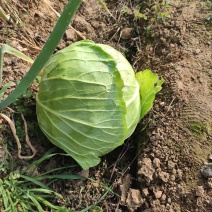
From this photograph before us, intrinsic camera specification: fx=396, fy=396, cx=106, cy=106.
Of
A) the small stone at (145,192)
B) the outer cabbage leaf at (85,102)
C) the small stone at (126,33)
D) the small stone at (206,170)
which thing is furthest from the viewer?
the small stone at (126,33)

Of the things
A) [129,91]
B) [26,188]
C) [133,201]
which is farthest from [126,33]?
[26,188]

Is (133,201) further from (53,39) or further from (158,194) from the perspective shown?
(53,39)

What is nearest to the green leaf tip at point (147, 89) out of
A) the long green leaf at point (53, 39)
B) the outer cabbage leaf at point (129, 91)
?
the outer cabbage leaf at point (129, 91)

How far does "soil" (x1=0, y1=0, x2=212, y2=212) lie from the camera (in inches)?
94.6

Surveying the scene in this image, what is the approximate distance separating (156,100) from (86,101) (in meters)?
0.69

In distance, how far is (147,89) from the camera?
2520 mm

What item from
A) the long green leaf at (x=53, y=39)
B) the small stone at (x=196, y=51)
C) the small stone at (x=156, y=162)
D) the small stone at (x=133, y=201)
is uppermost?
the long green leaf at (x=53, y=39)

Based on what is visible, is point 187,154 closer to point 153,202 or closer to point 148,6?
point 153,202

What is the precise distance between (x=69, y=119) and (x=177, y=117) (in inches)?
29.1

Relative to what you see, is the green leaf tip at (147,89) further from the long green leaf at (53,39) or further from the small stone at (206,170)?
the long green leaf at (53,39)

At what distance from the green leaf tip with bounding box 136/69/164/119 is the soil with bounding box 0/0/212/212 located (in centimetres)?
16

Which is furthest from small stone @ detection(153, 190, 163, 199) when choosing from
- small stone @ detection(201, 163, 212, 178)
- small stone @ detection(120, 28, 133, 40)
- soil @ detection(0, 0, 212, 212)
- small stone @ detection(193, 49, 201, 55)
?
small stone @ detection(120, 28, 133, 40)

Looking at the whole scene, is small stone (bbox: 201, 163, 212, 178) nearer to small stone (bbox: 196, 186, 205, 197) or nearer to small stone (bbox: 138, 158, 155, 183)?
small stone (bbox: 196, 186, 205, 197)

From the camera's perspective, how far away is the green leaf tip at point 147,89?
2.49m
